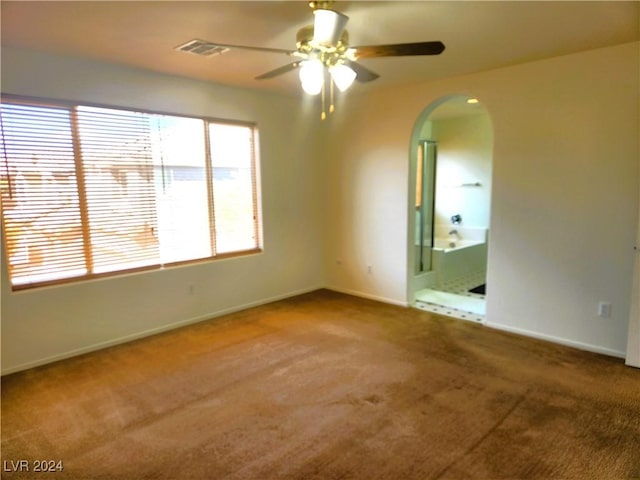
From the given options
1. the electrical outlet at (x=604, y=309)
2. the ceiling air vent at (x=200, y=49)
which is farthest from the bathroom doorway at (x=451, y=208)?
the ceiling air vent at (x=200, y=49)

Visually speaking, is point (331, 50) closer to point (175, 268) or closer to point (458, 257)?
point (175, 268)

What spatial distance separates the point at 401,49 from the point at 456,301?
345cm

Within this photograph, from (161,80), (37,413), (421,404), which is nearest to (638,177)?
(421,404)

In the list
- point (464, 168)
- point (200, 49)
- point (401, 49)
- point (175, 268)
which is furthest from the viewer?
point (464, 168)

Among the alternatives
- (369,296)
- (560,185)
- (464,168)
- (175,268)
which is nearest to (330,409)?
(175,268)

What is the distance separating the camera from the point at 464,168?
6664mm

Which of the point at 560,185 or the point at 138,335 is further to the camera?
the point at 138,335

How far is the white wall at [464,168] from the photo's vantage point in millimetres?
6406

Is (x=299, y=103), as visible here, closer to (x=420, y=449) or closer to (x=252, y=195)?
(x=252, y=195)

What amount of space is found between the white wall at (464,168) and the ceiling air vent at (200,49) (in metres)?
4.68

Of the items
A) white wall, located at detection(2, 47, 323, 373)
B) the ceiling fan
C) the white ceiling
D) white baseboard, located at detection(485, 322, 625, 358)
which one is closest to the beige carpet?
white baseboard, located at detection(485, 322, 625, 358)

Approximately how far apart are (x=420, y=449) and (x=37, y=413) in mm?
2468

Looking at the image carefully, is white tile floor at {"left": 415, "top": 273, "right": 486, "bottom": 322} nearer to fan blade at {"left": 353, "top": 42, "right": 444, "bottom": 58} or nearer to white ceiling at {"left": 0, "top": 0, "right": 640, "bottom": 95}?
white ceiling at {"left": 0, "top": 0, "right": 640, "bottom": 95}

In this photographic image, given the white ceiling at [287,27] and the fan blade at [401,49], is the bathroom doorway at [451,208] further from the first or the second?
the fan blade at [401,49]
